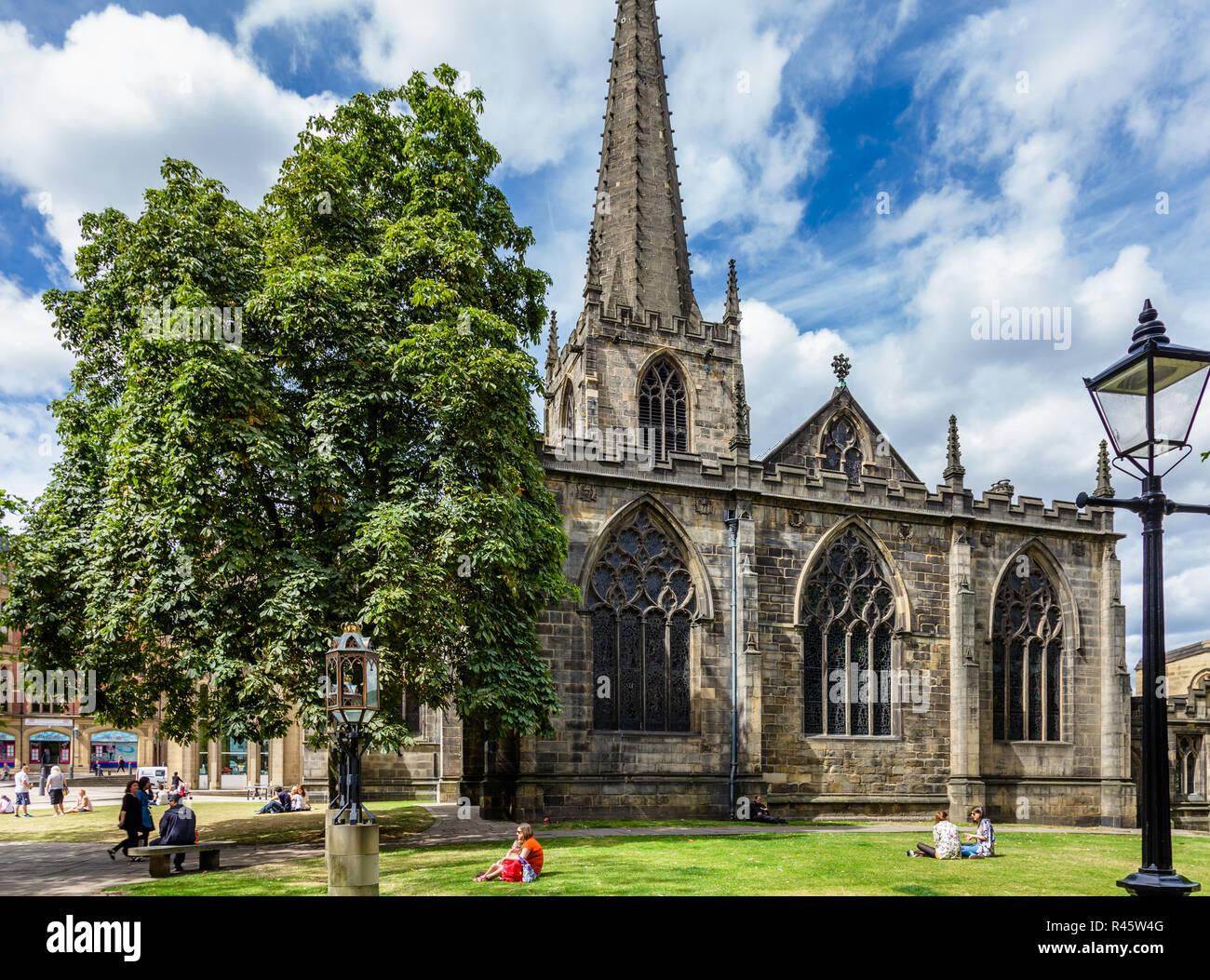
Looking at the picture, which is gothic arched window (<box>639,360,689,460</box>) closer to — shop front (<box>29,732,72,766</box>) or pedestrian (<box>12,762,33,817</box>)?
pedestrian (<box>12,762,33,817</box>)

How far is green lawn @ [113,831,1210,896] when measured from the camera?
40.4 feet

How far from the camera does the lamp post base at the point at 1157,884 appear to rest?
5.78m

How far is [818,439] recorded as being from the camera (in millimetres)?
33781

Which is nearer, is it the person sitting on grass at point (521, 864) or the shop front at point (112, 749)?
the person sitting on grass at point (521, 864)

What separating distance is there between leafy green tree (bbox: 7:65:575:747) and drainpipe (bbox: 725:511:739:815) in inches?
259

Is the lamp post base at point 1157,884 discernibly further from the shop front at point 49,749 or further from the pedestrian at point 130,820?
the shop front at point 49,749

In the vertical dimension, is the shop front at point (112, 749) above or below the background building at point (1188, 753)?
below

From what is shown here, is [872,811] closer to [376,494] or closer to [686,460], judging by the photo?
[686,460]

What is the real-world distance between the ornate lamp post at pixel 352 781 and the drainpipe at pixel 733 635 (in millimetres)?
13696

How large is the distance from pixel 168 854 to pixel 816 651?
59.0 ft

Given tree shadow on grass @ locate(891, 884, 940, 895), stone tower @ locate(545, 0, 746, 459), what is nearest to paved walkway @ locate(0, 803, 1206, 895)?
tree shadow on grass @ locate(891, 884, 940, 895)

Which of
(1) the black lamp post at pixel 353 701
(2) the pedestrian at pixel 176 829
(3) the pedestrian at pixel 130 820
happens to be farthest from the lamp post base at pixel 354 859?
(3) the pedestrian at pixel 130 820

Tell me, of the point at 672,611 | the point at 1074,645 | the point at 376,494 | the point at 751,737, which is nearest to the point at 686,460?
the point at 672,611
